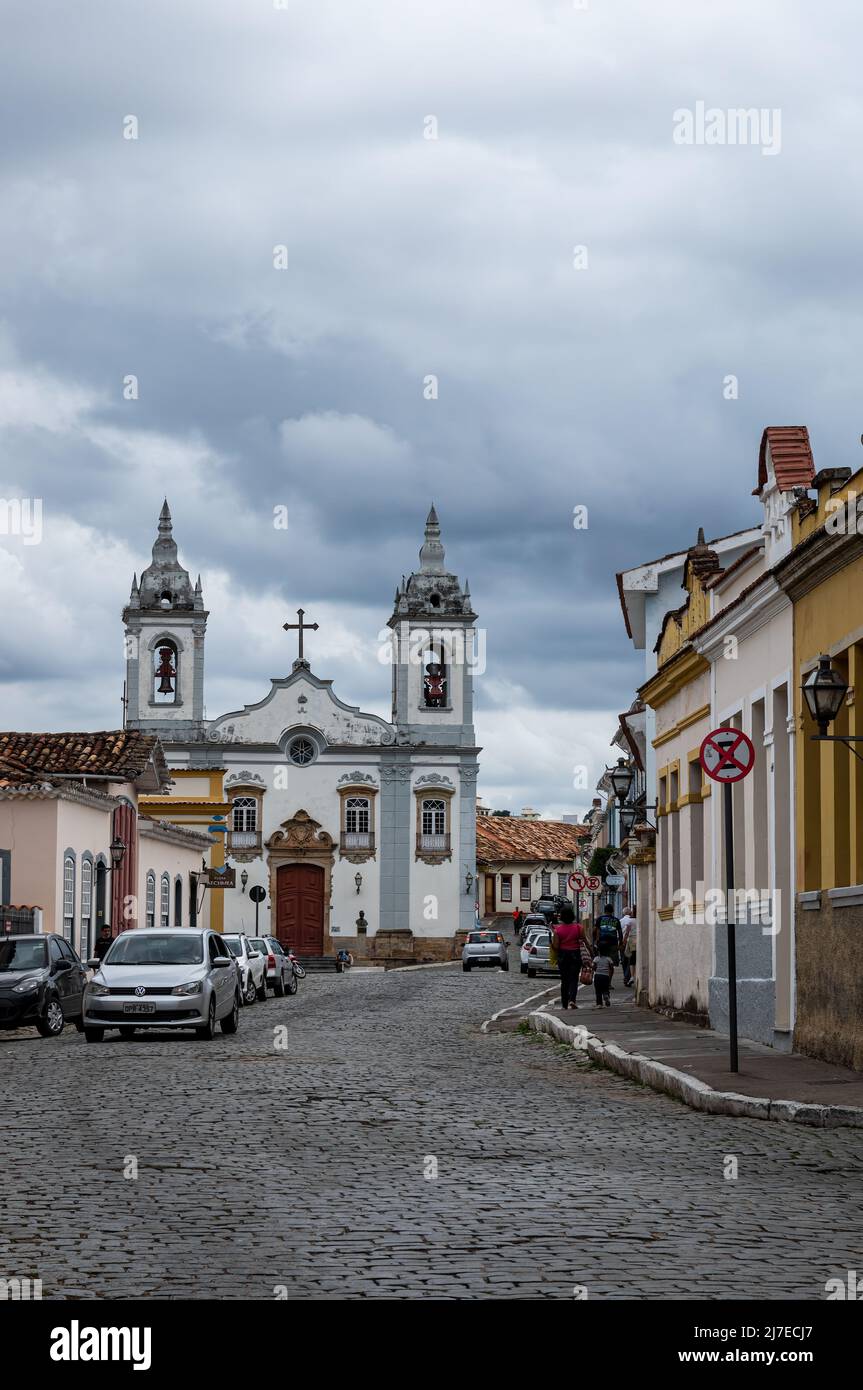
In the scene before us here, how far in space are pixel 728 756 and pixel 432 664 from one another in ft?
187

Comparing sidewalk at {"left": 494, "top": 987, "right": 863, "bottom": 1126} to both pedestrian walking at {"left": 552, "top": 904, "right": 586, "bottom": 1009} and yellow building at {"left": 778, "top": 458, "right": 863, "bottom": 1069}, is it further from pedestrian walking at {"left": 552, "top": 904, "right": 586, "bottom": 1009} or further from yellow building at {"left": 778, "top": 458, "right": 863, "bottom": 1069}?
pedestrian walking at {"left": 552, "top": 904, "right": 586, "bottom": 1009}

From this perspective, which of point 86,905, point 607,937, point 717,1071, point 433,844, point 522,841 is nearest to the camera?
point 717,1071

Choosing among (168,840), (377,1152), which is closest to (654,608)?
(168,840)

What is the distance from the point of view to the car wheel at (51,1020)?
2416 centimetres

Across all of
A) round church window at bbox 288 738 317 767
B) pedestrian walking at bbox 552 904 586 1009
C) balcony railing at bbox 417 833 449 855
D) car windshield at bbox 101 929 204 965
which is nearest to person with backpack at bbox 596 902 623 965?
pedestrian walking at bbox 552 904 586 1009

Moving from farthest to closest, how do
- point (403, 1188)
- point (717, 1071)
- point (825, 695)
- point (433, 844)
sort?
point (433, 844) < point (717, 1071) < point (825, 695) < point (403, 1188)

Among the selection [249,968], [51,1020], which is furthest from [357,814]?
[51,1020]

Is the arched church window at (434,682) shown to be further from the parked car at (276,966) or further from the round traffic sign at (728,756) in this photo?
the round traffic sign at (728,756)

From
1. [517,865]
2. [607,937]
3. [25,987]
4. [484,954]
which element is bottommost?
[484,954]

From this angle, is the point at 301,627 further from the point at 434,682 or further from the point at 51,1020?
the point at 51,1020

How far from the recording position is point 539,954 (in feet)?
172

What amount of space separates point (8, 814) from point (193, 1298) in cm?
3044

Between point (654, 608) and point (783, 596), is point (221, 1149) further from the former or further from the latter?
point (654, 608)
